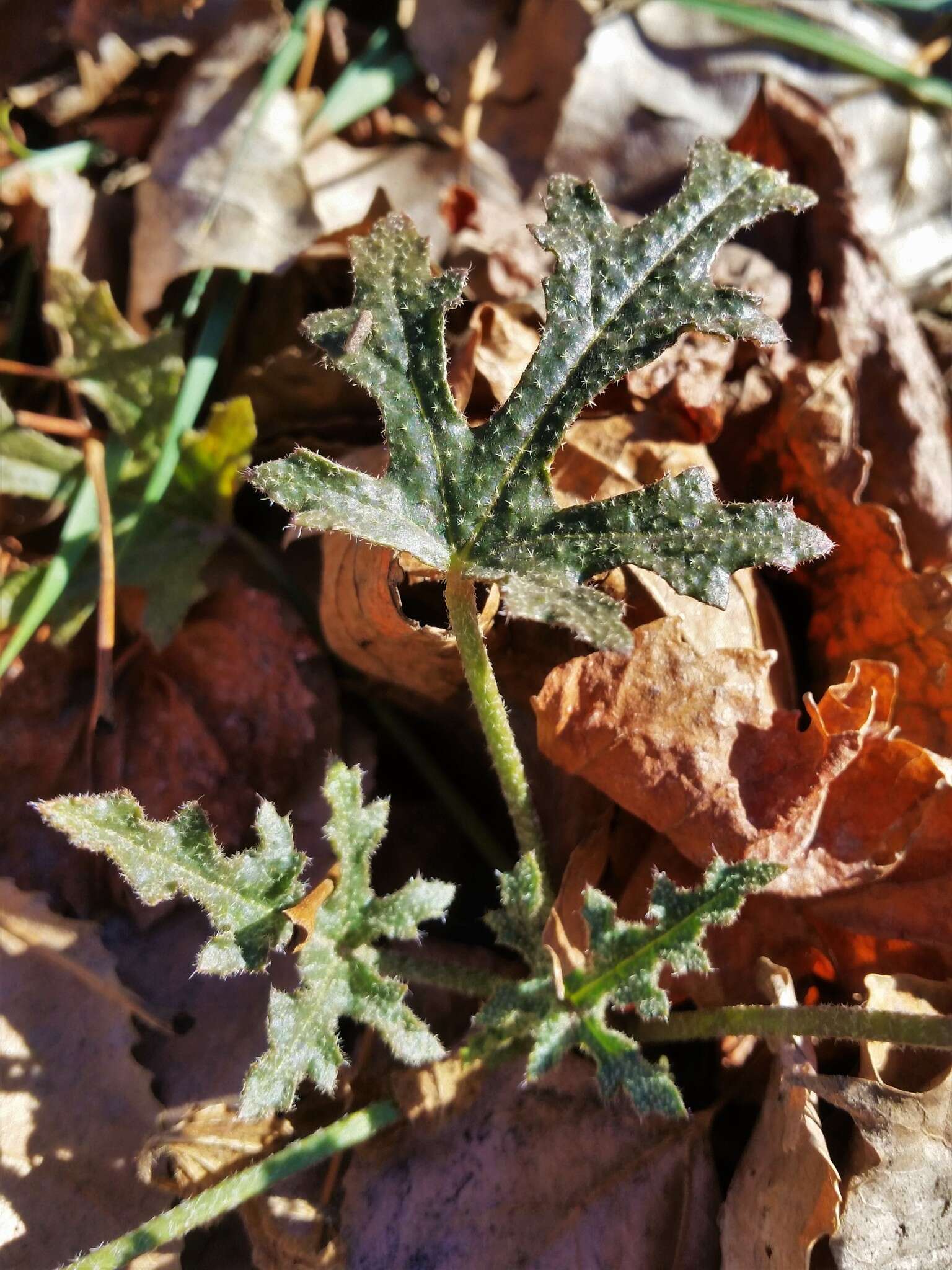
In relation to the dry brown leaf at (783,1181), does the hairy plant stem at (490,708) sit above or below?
above

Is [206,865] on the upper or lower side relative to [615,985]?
lower

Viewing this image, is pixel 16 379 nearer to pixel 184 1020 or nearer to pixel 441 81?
pixel 441 81

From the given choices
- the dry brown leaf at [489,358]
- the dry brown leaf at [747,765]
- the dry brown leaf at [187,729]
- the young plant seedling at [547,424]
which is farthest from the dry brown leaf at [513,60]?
the dry brown leaf at [747,765]

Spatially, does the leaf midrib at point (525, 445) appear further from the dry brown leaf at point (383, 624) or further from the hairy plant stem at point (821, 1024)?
the hairy plant stem at point (821, 1024)

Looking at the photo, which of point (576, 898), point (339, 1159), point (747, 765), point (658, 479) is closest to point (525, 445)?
point (658, 479)

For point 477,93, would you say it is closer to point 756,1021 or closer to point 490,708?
point 490,708

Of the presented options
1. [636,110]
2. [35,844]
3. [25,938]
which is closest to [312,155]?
[636,110]
